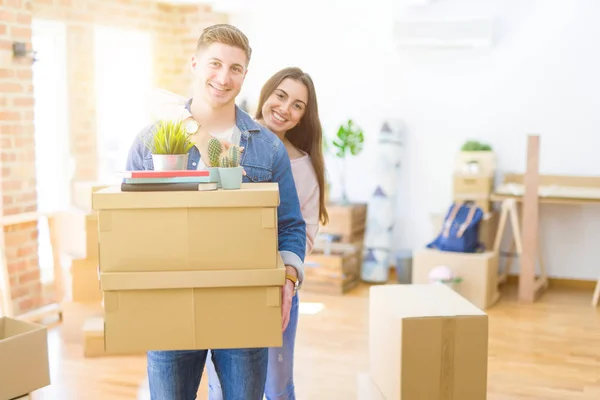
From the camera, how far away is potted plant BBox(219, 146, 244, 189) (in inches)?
63.5

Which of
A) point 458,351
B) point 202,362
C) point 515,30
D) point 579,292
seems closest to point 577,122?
point 515,30

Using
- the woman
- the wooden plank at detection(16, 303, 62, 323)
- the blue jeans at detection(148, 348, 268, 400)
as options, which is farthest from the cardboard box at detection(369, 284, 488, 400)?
the wooden plank at detection(16, 303, 62, 323)

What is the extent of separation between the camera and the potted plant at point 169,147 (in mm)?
1636

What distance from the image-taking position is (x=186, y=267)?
61.3 inches

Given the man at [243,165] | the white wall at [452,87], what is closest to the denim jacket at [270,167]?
the man at [243,165]

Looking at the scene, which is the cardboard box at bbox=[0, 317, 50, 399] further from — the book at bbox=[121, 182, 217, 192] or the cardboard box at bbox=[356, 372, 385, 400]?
the book at bbox=[121, 182, 217, 192]

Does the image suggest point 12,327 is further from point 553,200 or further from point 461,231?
Result: point 553,200

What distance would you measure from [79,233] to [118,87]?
1.69m

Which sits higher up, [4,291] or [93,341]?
[4,291]

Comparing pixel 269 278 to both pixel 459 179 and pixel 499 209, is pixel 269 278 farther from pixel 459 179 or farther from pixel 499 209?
pixel 499 209

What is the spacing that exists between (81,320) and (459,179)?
111 inches

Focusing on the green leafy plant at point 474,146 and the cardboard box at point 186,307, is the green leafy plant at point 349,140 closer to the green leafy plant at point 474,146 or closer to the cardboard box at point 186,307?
the green leafy plant at point 474,146

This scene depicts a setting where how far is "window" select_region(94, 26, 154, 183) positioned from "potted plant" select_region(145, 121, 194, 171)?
3.51 metres

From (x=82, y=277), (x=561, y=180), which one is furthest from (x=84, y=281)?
(x=561, y=180)
